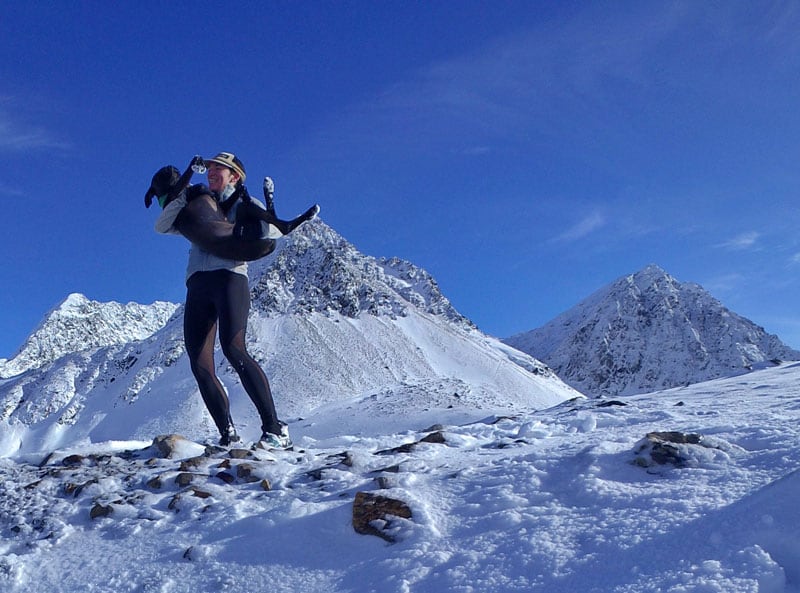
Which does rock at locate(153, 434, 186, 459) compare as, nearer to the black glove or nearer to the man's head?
the black glove

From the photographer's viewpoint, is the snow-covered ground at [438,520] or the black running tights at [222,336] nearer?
the snow-covered ground at [438,520]

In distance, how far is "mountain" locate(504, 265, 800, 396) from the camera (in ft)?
441

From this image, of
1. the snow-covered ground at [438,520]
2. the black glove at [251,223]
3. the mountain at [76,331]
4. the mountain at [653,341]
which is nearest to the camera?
the snow-covered ground at [438,520]

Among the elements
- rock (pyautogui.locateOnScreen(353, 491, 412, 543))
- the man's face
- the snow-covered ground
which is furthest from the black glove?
rock (pyautogui.locateOnScreen(353, 491, 412, 543))

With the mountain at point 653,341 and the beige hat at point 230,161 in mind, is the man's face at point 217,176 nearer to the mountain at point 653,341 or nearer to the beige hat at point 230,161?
the beige hat at point 230,161

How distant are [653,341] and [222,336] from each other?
5858 inches

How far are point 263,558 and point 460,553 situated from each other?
1082mm

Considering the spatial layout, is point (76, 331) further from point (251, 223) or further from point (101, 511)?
point (101, 511)

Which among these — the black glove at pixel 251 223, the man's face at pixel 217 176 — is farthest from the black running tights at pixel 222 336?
the man's face at pixel 217 176

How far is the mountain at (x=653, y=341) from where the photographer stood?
134375mm

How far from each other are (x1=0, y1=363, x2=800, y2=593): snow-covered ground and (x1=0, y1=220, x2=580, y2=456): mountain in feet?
91.2

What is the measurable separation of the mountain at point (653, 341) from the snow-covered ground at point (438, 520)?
5298 inches

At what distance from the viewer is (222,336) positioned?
6.70 metres

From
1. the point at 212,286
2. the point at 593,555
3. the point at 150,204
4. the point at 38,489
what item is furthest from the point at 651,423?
the point at 150,204
